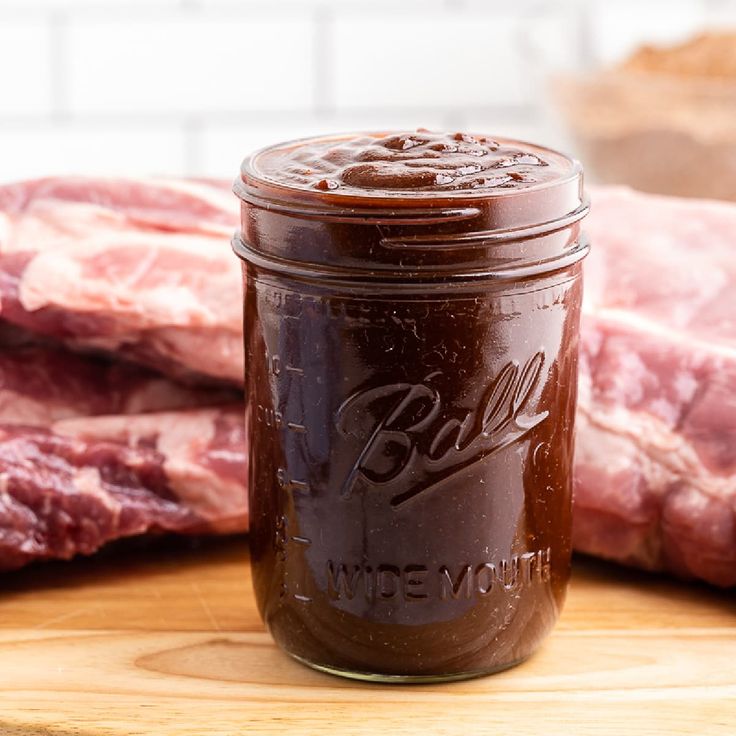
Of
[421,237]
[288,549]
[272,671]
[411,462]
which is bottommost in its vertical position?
[272,671]

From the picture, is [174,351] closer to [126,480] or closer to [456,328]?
[126,480]

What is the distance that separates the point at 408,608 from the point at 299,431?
0.66 feet

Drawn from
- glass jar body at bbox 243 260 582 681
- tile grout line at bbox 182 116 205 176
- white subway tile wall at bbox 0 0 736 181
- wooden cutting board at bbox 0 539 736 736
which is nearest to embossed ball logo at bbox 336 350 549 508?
glass jar body at bbox 243 260 582 681

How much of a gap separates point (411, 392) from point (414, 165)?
Answer: 0.69 feet

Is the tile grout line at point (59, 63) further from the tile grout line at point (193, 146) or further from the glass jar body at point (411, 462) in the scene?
the glass jar body at point (411, 462)

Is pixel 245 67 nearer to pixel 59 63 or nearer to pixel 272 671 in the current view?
pixel 59 63

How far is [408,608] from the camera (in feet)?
4.38

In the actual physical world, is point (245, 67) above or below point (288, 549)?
above

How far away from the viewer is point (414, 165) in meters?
1.27

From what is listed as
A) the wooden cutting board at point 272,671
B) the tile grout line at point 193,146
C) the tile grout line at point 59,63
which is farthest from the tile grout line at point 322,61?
the wooden cutting board at point 272,671

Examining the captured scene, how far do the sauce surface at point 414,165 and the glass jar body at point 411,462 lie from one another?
87 millimetres

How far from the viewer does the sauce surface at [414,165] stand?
1247 millimetres

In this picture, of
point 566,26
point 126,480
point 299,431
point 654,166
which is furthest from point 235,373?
point 566,26

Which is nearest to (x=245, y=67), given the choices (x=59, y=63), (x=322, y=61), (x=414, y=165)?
(x=322, y=61)
